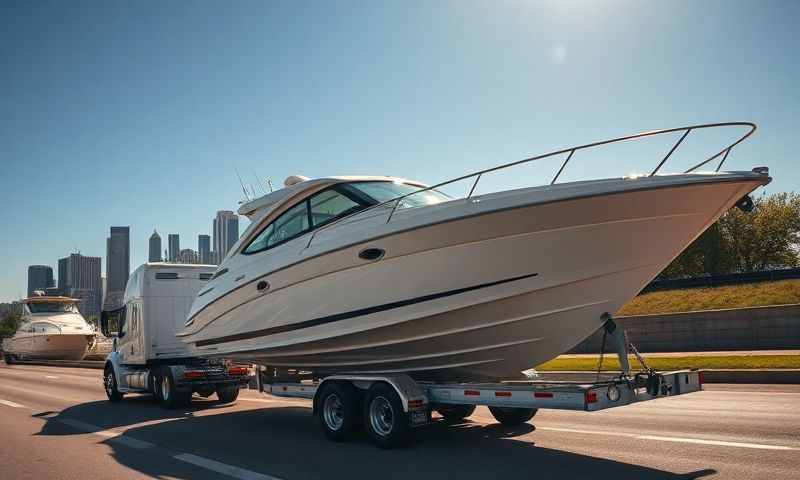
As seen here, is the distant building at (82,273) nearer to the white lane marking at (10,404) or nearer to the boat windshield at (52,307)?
the boat windshield at (52,307)

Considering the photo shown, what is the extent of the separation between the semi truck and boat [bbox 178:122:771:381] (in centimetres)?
361

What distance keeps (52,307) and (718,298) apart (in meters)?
32.2

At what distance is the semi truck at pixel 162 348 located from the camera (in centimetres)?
1151

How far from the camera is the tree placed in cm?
3547

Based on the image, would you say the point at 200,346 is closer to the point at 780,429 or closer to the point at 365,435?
the point at 365,435

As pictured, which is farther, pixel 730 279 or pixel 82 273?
pixel 82 273

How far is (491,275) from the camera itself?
6246 millimetres

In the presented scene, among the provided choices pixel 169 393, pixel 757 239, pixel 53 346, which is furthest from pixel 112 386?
pixel 757 239

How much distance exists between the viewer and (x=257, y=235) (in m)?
8.99

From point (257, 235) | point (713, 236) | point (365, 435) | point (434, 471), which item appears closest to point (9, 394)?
point (257, 235)

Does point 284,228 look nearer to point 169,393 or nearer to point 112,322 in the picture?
point 169,393

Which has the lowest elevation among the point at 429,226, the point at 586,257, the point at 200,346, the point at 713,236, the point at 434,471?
the point at 434,471

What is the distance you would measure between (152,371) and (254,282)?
199 inches

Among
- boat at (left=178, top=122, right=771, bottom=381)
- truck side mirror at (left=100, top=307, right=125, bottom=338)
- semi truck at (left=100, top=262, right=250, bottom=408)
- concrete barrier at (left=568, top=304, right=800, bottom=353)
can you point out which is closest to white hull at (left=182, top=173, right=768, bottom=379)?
boat at (left=178, top=122, right=771, bottom=381)
